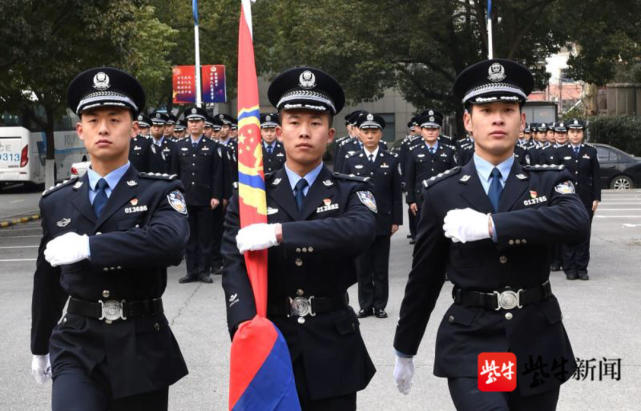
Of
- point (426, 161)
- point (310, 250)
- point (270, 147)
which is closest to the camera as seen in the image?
point (310, 250)

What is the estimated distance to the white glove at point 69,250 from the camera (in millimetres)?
4090

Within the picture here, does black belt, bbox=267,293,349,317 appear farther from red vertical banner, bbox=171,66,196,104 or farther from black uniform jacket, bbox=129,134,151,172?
red vertical banner, bbox=171,66,196,104

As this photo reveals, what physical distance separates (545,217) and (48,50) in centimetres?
1585

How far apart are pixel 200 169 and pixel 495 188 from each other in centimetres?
940

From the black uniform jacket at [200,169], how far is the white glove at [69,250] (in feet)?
29.8

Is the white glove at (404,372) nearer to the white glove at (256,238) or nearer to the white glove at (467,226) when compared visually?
the white glove at (467,226)

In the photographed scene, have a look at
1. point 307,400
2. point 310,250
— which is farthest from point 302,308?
point 307,400

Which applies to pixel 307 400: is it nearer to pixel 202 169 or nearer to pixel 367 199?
pixel 367 199

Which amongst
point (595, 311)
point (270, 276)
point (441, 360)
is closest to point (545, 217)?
point (441, 360)

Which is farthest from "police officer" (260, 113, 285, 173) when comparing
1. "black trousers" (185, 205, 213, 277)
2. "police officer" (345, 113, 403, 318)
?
"police officer" (345, 113, 403, 318)

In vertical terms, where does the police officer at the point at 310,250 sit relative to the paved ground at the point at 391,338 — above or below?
above

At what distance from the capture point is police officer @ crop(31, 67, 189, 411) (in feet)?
13.6

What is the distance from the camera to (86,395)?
4070 millimetres

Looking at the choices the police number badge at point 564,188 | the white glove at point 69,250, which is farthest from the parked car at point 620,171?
the white glove at point 69,250
